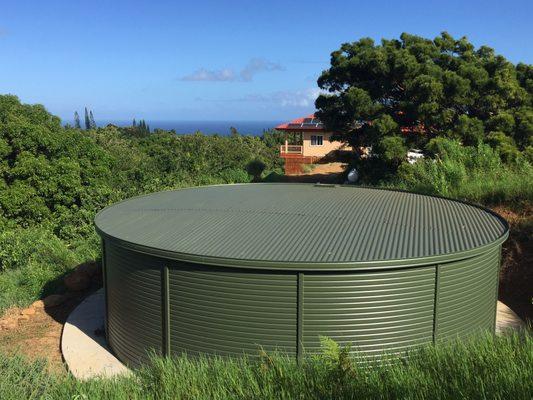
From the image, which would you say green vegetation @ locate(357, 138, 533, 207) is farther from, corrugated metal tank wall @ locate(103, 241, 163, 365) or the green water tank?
corrugated metal tank wall @ locate(103, 241, 163, 365)

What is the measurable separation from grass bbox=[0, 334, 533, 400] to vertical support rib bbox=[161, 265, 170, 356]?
171 centimetres

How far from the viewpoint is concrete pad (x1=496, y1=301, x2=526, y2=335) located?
10516 mm

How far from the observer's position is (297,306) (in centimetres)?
755

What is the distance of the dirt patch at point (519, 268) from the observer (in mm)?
12289

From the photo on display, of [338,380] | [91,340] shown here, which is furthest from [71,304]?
[338,380]

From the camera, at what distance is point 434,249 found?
8.14 meters

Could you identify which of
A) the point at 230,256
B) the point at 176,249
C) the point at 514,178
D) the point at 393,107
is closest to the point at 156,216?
the point at 176,249

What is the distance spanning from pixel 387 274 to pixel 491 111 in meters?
22.3

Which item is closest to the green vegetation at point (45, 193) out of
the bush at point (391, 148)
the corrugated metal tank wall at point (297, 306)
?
the corrugated metal tank wall at point (297, 306)

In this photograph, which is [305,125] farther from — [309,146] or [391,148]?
[391,148]

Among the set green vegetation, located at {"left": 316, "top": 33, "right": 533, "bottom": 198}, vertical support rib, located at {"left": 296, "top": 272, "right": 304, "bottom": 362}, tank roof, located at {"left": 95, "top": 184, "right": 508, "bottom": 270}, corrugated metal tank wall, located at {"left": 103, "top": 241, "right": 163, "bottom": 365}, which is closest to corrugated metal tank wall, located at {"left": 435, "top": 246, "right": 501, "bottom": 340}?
tank roof, located at {"left": 95, "top": 184, "right": 508, "bottom": 270}

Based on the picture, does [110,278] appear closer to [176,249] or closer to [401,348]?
[176,249]

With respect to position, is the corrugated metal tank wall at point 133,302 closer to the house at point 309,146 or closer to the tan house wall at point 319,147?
the house at point 309,146

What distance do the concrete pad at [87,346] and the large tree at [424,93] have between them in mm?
19322
